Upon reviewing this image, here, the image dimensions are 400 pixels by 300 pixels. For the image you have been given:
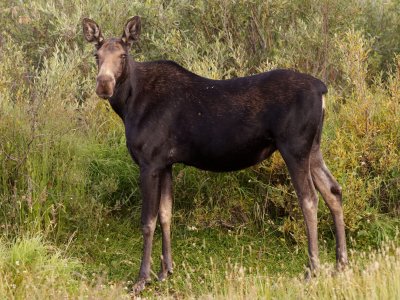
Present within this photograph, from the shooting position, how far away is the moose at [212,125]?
7.33 meters

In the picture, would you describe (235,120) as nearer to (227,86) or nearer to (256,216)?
(227,86)

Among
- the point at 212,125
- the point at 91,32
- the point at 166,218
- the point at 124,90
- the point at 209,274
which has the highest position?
the point at 91,32

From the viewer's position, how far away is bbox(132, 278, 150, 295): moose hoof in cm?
741

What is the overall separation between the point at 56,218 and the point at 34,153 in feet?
2.63

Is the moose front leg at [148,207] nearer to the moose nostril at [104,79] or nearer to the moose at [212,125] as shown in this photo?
the moose at [212,125]

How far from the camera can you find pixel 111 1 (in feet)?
41.1

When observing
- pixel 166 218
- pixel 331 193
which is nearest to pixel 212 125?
pixel 166 218

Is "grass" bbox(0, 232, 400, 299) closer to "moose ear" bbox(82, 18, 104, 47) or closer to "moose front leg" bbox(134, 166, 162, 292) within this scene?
"moose front leg" bbox(134, 166, 162, 292)

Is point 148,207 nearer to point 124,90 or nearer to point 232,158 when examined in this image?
point 232,158

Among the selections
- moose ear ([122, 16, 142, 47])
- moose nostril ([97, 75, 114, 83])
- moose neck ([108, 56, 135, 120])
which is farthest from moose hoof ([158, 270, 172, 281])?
moose ear ([122, 16, 142, 47])

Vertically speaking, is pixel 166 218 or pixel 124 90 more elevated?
pixel 124 90

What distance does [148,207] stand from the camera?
25.0 ft

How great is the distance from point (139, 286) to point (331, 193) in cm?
226

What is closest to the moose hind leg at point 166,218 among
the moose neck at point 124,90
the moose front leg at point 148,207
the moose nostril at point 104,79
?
the moose front leg at point 148,207
